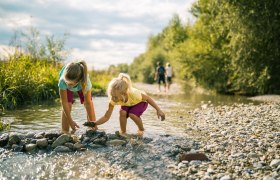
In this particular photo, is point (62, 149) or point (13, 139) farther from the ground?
point (13, 139)

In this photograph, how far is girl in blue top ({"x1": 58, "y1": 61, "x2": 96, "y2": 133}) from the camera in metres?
6.18

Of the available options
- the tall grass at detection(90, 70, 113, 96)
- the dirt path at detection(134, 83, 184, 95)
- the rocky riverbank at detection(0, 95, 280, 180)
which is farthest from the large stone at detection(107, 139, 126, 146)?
the dirt path at detection(134, 83, 184, 95)

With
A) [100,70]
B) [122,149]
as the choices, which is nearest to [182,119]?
[122,149]

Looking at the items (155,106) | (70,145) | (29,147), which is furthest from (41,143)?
(155,106)

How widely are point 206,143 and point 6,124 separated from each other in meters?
4.52

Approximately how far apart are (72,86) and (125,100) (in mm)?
1073

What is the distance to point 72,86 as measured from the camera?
21.7 ft

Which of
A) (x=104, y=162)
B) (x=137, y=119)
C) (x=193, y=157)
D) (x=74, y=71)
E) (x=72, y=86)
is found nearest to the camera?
(x=193, y=157)

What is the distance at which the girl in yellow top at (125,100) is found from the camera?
6.41 meters

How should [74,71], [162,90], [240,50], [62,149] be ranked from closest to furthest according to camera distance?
[62,149] → [74,71] → [240,50] → [162,90]

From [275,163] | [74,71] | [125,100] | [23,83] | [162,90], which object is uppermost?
[74,71]

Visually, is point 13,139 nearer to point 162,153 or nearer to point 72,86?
point 72,86

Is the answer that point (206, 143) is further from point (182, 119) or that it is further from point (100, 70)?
point (100, 70)

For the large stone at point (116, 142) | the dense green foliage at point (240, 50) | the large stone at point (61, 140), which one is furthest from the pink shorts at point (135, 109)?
the dense green foliage at point (240, 50)
